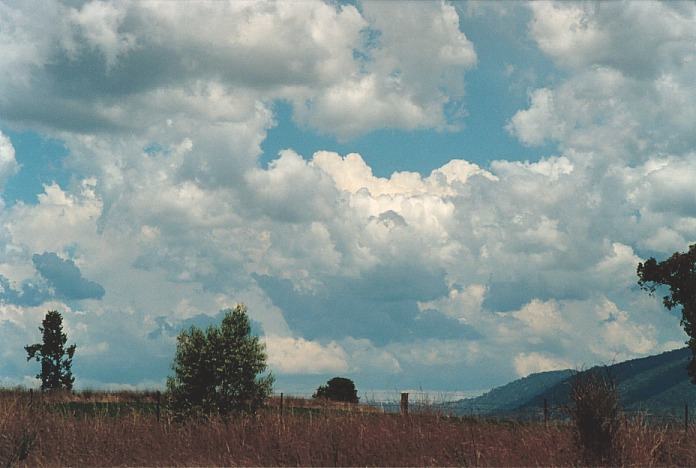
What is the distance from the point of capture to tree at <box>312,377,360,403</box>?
6519cm

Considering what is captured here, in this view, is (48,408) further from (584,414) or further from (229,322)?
(584,414)

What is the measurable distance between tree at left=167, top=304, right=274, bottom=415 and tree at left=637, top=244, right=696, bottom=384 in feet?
124

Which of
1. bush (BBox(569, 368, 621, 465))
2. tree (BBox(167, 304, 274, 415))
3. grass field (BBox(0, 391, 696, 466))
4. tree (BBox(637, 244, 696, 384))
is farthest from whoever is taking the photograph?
tree (BBox(637, 244, 696, 384))

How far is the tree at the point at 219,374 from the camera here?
32594 millimetres

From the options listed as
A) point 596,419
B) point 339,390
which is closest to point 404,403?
point 596,419

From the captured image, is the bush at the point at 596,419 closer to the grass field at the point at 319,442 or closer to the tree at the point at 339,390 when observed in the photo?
the grass field at the point at 319,442

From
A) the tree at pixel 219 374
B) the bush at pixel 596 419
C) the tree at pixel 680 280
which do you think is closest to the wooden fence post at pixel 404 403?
the bush at pixel 596 419

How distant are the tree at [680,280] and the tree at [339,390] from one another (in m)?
23.7

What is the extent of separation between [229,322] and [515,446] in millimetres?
17599

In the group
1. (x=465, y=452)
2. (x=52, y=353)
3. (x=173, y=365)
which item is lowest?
(x=465, y=452)

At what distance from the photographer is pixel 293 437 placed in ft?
62.4

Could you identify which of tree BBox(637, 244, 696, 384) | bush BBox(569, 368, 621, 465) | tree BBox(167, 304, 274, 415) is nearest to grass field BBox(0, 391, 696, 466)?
bush BBox(569, 368, 621, 465)

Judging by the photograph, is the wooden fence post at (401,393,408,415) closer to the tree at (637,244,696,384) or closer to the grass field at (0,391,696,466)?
the grass field at (0,391,696,466)

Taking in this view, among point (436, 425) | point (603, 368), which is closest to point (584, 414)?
point (603, 368)
